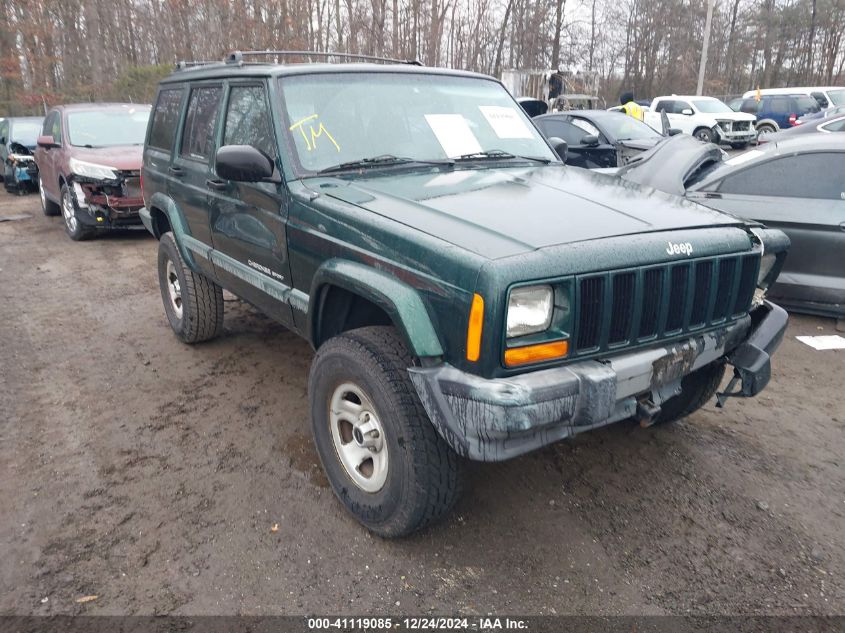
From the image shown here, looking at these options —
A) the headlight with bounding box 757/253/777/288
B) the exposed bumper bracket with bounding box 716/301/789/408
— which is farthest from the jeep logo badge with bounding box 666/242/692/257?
the headlight with bounding box 757/253/777/288

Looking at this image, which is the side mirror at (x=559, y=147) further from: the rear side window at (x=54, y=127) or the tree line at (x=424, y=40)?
the tree line at (x=424, y=40)

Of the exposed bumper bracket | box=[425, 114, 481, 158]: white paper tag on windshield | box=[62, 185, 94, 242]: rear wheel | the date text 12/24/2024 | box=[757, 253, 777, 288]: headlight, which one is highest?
box=[425, 114, 481, 158]: white paper tag on windshield

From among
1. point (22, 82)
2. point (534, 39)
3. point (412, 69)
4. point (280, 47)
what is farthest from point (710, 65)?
point (412, 69)

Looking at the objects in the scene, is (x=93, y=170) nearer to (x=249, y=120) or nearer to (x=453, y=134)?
(x=249, y=120)

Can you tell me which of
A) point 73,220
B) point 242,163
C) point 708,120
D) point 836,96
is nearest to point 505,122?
point 242,163

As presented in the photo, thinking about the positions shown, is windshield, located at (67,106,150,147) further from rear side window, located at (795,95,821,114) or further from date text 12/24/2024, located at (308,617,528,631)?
rear side window, located at (795,95,821,114)

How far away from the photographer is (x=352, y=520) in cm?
304

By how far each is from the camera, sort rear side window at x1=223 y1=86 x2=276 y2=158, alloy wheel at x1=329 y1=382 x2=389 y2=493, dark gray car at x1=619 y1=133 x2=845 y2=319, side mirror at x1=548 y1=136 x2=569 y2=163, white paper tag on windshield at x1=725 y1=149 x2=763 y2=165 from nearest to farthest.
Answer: alloy wheel at x1=329 y1=382 x2=389 y2=493, rear side window at x1=223 y1=86 x2=276 y2=158, side mirror at x1=548 y1=136 x2=569 y2=163, dark gray car at x1=619 y1=133 x2=845 y2=319, white paper tag on windshield at x1=725 y1=149 x2=763 y2=165

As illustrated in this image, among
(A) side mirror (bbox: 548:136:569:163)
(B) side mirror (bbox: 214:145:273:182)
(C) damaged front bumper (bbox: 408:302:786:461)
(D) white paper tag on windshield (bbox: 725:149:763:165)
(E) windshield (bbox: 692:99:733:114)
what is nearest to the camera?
(C) damaged front bumper (bbox: 408:302:786:461)

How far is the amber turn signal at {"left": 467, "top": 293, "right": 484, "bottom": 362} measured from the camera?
2.27m

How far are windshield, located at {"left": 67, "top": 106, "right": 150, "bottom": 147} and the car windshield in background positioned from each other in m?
19.9

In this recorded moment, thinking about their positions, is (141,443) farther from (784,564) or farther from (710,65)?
→ (710,65)

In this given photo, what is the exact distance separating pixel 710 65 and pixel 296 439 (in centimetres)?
4597

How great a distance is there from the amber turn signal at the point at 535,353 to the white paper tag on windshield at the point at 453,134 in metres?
1.58
